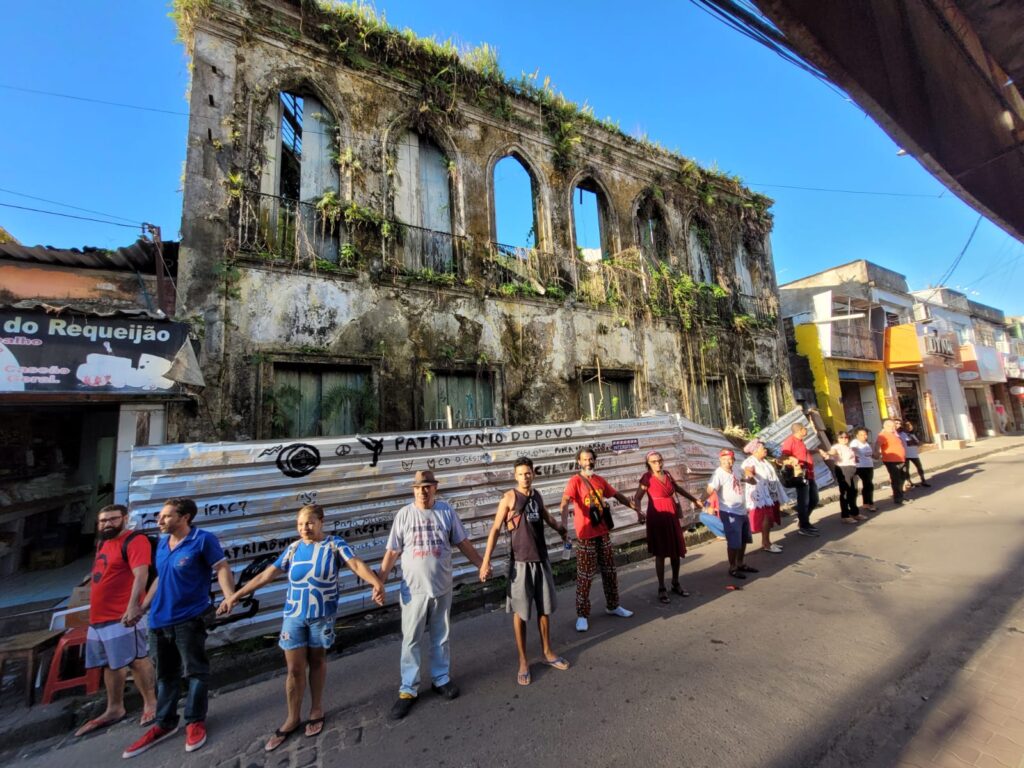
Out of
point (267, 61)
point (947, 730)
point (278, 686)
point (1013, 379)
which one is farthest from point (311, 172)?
point (1013, 379)

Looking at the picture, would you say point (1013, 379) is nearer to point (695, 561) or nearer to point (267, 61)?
point (695, 561)

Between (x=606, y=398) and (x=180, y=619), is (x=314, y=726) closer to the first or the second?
(x=180, y=619)

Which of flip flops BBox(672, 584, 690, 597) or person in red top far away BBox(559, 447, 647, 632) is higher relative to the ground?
person in red top far away BBox(559, 447, 647, 632)

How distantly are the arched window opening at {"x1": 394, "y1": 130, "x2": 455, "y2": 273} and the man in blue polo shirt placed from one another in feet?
21.0

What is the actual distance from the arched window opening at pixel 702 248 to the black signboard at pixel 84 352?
1333cm

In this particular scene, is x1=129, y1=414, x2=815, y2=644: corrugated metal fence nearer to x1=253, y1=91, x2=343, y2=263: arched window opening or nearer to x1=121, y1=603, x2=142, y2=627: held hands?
x1=121, y1=603, x2=142, y2=627: held hands

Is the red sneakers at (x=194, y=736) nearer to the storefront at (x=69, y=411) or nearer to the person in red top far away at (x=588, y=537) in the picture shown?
the person in red top far away at (x=588, y=537)

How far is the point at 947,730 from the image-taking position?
2.84 metres

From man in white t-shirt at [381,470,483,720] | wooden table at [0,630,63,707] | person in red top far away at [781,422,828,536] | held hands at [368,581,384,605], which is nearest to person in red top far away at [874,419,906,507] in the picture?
person in red top far away at [781,422,828,536]

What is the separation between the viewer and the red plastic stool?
12.8ft

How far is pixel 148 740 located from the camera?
324 centimetres

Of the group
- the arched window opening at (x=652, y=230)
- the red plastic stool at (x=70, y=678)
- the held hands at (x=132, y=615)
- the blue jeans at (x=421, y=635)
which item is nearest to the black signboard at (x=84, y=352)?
the red plastic stool at (x=70, y=678)

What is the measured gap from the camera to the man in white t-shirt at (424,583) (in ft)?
11.3

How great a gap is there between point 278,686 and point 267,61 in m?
9.77
